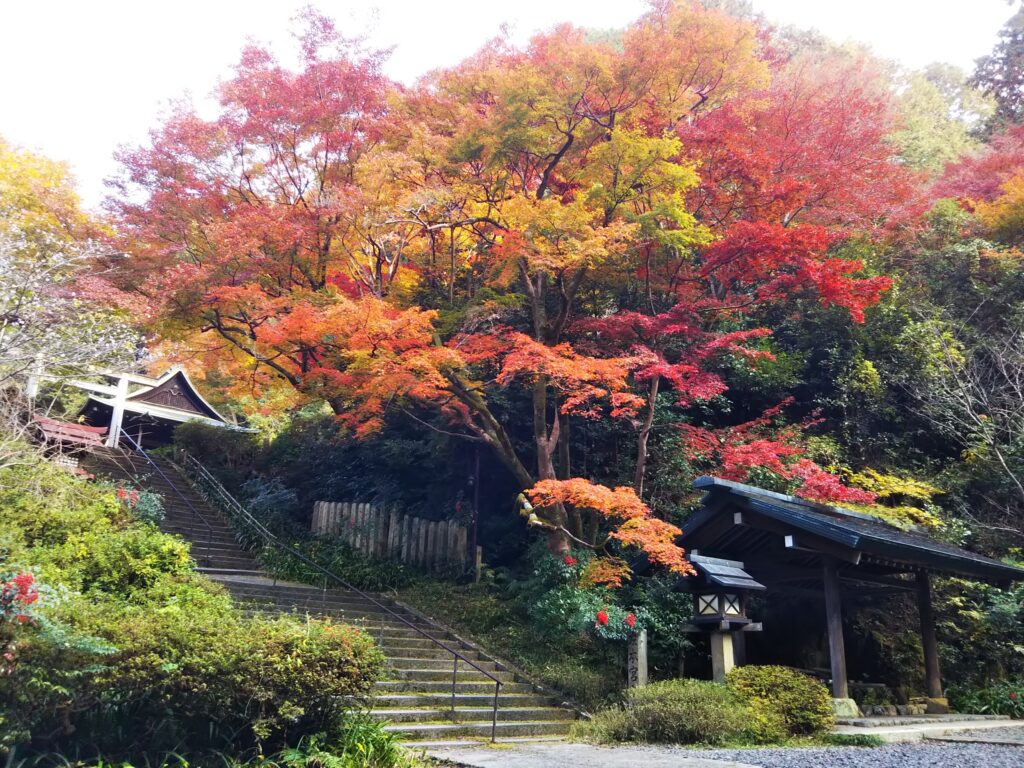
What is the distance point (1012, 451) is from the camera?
544 inches

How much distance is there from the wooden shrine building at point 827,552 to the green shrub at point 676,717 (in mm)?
1982

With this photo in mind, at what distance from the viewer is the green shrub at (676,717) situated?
8.16 metres

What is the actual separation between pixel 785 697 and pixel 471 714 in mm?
3953

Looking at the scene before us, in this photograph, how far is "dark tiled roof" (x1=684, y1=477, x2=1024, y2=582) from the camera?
8.90m

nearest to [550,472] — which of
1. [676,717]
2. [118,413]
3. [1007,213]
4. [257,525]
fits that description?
[676,717]

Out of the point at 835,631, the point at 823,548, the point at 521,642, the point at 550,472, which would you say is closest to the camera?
the point at 823,548

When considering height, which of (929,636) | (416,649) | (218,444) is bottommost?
(416,649)

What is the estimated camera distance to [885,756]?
7.13 meters

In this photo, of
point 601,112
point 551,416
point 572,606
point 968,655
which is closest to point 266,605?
point 572,606

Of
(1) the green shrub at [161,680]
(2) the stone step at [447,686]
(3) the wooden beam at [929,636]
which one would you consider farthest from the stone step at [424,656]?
(3) the wooden beam at [929,636]

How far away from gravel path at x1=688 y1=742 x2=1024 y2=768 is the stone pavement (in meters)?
0.26

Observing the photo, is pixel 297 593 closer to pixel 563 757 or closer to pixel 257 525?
pixel 257 525

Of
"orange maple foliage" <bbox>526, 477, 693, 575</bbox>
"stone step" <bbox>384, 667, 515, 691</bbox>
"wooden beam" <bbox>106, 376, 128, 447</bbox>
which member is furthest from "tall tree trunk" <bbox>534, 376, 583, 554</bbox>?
"wooden beam" <bbox>106, 376, 128, 447</bbox>

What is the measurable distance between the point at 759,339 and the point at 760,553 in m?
7.57
